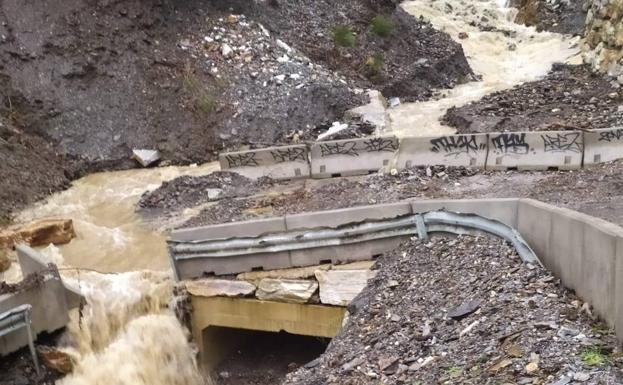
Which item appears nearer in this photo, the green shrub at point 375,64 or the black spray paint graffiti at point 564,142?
the black spray paint graffiti at point 564,142

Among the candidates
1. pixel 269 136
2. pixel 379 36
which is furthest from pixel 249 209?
pixel 379 36

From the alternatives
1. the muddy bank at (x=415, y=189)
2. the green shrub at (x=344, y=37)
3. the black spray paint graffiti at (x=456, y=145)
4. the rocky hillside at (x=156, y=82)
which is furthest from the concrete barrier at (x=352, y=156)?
the green shrub at (x=344, y=37)

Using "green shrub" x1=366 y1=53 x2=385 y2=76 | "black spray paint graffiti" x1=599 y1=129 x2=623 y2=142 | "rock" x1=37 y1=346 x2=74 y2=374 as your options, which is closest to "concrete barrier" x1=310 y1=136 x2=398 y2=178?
"black spray paint graffiti" x1=599 y1=129 x2=623 y2=142

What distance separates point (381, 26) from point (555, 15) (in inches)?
315

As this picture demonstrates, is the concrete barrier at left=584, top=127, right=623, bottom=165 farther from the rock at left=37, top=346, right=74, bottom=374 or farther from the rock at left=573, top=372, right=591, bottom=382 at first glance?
the rock at left=37, top=346, right=74, bottom=374

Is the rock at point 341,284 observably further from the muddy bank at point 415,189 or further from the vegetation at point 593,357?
the vegetation at point 593,357

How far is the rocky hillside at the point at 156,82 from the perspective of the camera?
14.9 metres

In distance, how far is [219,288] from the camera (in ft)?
29.7

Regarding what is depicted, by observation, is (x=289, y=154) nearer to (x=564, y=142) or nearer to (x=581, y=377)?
(x=564, y=142)

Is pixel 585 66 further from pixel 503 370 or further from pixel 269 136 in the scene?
pixel 503 370

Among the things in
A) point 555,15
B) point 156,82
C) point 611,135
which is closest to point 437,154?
point 611,135

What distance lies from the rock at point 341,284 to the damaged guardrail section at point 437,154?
4.10m

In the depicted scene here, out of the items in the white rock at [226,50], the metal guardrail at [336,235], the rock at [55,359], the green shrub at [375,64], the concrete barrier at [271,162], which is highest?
the white rock at [226,50]

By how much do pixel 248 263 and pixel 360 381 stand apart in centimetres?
353
